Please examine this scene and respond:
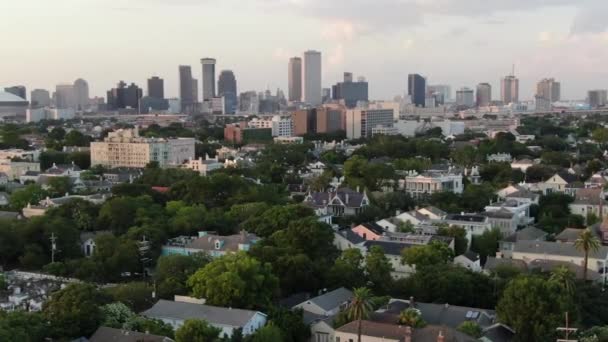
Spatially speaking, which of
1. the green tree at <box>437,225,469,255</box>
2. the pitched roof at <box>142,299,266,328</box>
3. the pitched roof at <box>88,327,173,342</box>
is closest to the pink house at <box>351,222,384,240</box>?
the green tree at <box>437,225,469,255</box>

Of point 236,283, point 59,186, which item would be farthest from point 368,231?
point 59,186

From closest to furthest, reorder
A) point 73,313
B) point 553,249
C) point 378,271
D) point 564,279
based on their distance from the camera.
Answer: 1. point 73,313
2. point 564,279
3. point 378,271
4. point 553,249

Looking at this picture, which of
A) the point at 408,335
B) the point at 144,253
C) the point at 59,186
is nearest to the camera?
the point at 408,335

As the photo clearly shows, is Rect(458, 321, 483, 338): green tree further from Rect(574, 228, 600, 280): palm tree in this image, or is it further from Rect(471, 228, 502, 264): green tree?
Rect(471, 228, 502, 264): green tree

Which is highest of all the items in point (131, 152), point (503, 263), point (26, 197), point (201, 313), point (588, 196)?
point (131, 152)

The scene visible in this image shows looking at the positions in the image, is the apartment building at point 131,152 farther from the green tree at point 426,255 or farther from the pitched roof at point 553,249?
the green tree at point 426,255

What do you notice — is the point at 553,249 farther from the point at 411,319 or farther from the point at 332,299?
the point at 411,319

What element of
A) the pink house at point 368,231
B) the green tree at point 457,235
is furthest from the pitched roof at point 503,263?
the pink house at point 368,231
